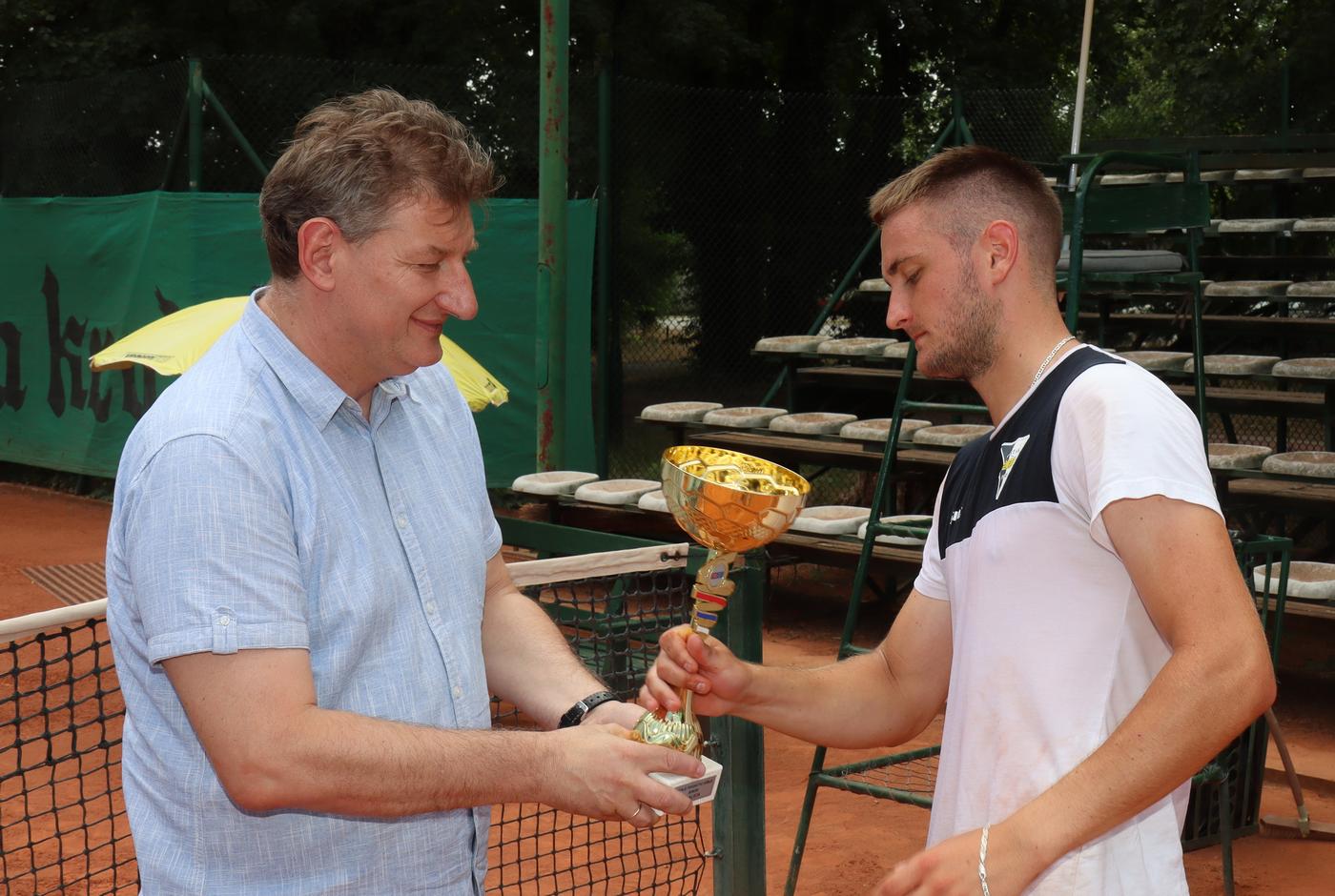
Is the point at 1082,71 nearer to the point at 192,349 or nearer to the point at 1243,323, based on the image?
the point at 192,349

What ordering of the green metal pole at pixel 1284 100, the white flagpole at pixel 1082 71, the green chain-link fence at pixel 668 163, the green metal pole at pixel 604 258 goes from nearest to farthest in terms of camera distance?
the white flagpole at pixel 1082 71
the green metal pole at pixel 604 258
the green chain-link fence at pixel 668 163
the green metal pole at pixel 1284 100

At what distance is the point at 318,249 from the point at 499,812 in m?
3.96

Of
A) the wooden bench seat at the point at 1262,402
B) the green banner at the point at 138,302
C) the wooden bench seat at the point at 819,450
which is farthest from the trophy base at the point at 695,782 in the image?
the wooden bench seat at the point at 1262,402

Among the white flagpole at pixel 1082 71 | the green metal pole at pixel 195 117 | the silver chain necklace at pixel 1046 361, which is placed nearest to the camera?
the silver chain necklace at pixel 1046 361

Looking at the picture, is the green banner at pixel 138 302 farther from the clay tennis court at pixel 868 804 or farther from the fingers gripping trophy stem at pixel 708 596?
the fingers gripping trophy stem at pixel 708 596

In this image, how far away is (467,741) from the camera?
6.88 ft

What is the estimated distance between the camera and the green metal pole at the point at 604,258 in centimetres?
1044

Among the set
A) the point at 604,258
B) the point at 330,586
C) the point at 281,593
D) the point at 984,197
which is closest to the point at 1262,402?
the point at 604,258

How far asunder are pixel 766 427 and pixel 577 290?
172cm

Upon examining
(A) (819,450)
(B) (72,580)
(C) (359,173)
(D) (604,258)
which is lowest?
(B) (72,580)

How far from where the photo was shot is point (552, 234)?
996 centimetres

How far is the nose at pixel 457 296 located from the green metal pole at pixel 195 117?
31.6 feet

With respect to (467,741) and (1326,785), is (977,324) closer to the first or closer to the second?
(467,741)

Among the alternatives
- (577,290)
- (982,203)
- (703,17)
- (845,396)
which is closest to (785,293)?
(845,396)
